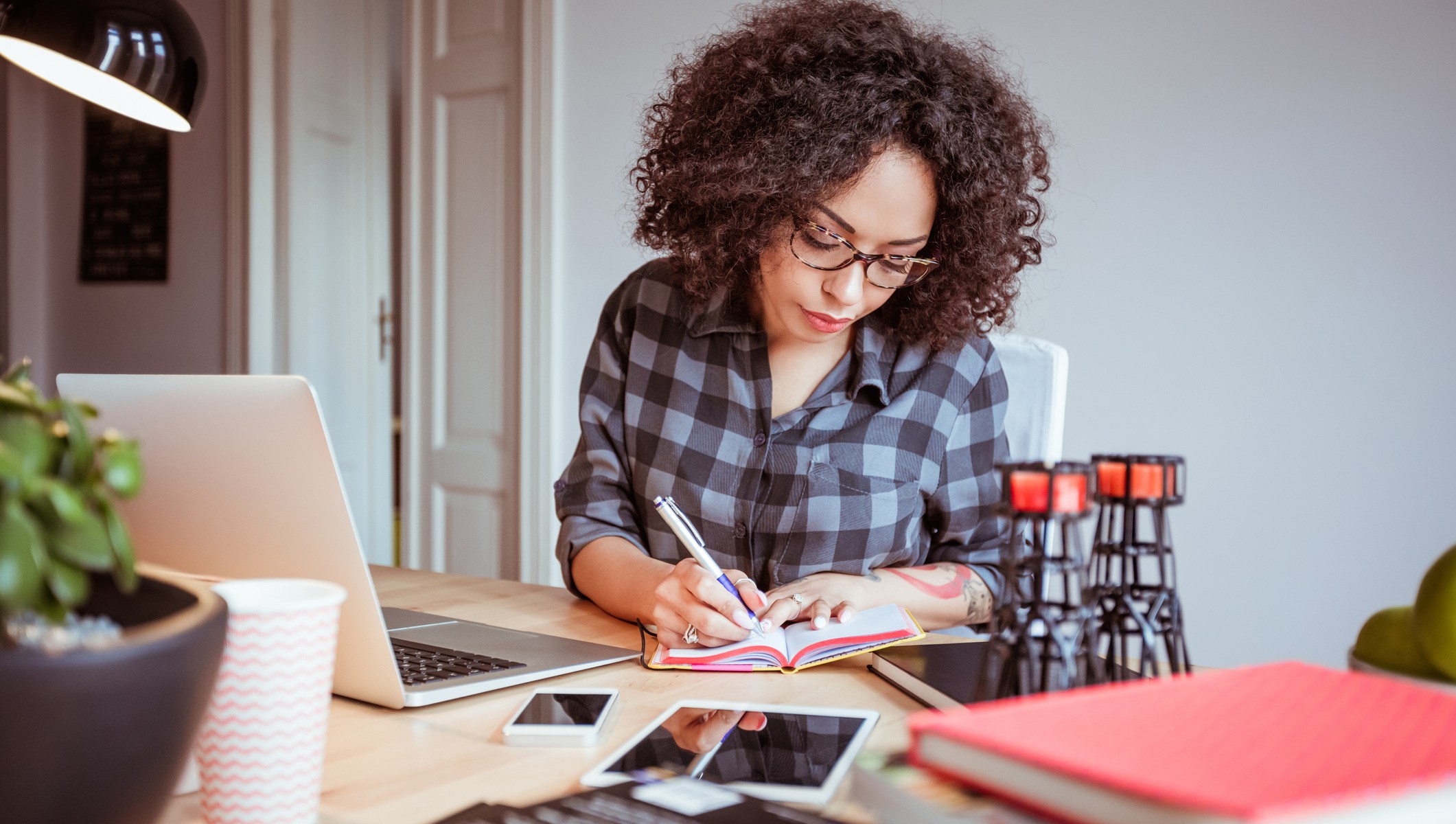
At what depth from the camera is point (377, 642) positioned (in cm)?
73

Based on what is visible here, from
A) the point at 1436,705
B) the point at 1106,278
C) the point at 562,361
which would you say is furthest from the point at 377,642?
the point at 562,361

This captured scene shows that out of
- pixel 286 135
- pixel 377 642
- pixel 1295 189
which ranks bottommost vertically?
pixel 377 642

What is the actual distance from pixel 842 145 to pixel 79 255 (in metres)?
3.91

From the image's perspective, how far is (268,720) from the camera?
500 millimetres

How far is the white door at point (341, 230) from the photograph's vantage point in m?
3.33

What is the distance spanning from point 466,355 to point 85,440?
285cm

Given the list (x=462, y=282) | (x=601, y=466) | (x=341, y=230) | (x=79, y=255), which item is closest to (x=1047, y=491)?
(x=601, y=466)

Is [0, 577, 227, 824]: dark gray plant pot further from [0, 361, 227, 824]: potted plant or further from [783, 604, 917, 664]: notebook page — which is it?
[783, 604, 917, 664]: notebook page

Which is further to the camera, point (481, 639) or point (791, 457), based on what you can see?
point (791, 457)

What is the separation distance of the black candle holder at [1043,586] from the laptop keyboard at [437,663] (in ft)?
1.50

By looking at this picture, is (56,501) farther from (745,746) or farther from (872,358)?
(872,358)

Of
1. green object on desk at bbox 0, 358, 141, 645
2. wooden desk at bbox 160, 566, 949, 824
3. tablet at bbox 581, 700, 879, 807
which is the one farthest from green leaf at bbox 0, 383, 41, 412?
tablet at bbox 581, 700, 879, 807

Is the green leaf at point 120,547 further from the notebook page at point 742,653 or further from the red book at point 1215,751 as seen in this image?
the notebook page at point 742,653

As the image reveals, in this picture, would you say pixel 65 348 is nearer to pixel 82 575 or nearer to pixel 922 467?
pixel 922 467
